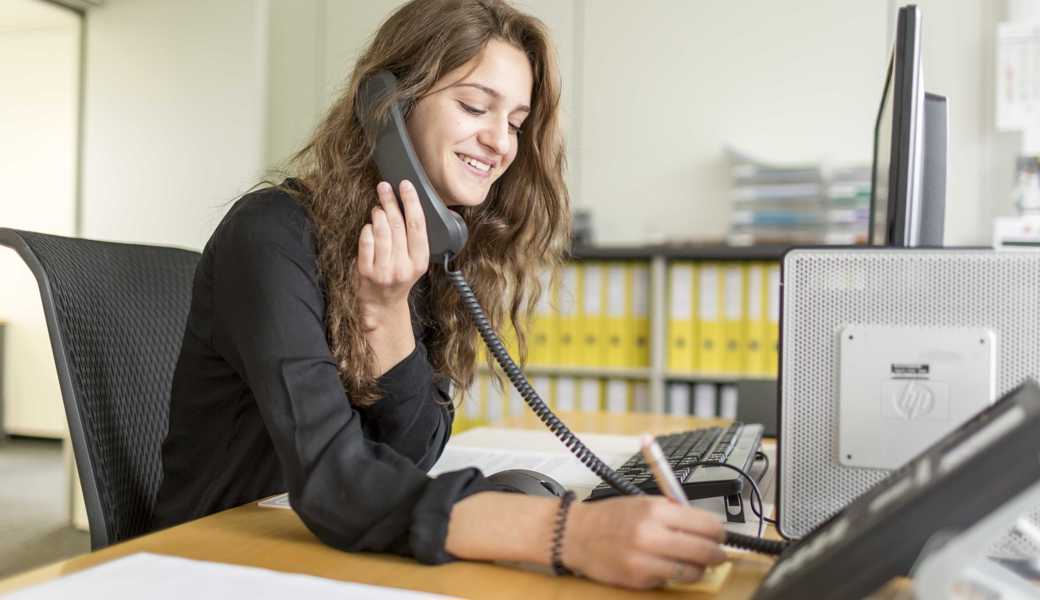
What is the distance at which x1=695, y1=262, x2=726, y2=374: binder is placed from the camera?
2.54m

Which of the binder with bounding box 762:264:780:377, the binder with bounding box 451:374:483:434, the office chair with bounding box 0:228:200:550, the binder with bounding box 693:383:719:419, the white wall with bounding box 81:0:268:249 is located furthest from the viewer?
the white wall with bounding box 81:0:268:249

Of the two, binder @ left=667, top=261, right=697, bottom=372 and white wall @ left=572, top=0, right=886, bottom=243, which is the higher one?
white wall @ left=572, top=0, right=886, bottom=243

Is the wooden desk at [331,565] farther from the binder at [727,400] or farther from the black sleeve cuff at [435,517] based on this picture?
the binder at [727,400]

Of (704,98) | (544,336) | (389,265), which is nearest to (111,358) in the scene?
(389,265)

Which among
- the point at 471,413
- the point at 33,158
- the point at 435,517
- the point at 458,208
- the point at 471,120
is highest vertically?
the point at 33,158

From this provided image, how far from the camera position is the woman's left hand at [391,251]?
0.87 meters

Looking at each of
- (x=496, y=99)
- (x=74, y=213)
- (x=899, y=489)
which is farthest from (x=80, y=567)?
(x=74, y=213)

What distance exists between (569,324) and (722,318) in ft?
1.53

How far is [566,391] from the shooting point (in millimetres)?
2707

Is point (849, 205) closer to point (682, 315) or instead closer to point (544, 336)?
point (682, 315)

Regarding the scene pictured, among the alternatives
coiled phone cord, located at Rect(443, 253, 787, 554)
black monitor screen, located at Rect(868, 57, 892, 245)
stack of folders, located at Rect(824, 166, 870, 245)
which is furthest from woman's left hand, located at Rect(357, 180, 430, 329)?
stack of folders, located at Rect(824, 166, 870, 245)

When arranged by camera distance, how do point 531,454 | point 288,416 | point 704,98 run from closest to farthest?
point 288,416, point 531,454, point 704,98

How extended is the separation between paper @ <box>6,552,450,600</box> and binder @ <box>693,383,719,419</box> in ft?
6.87

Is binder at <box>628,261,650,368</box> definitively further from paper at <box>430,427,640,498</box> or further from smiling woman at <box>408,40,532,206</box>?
smiling woman at <box>408,40,532,206</box>
